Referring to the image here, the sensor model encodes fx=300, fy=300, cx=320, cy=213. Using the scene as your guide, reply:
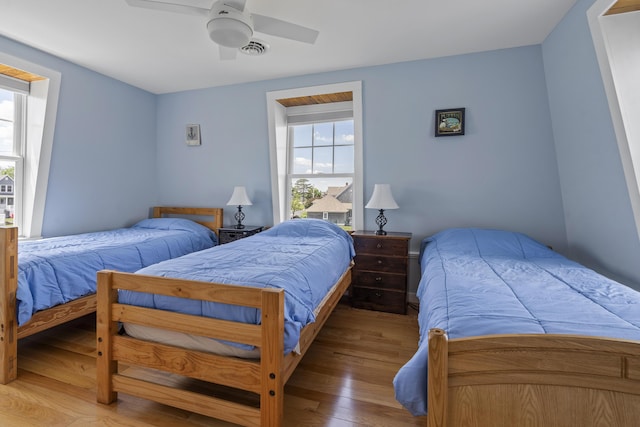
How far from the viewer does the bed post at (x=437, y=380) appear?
91 centimetres

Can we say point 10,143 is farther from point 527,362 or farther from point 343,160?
point 527,362

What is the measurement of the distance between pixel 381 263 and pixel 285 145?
1864 mm

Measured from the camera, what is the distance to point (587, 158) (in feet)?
7.17

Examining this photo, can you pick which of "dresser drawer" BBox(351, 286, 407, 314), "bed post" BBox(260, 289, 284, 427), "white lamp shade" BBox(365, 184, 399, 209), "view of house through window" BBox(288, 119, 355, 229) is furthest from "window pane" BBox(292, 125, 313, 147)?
"bed post" BBox(260, 289, 284, 427)

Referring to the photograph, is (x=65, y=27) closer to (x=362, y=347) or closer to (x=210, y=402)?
(x=210, y=402)

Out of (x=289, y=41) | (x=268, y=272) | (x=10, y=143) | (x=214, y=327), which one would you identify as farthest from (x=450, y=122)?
(x=10, y=143)

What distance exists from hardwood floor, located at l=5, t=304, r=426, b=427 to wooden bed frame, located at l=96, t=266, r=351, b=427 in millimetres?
116

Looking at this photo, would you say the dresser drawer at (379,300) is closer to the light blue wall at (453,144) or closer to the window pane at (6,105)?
the light blue wall at (453,144)

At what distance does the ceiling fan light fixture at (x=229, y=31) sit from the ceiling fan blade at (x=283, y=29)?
0.09m

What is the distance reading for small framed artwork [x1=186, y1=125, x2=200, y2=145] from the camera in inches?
152

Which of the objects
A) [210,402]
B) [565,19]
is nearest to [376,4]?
[565,19]

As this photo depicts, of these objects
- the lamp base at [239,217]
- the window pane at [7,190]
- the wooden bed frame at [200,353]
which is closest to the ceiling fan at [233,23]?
the wooden bed frame at [200,353]

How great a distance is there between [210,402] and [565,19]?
11.2 feet

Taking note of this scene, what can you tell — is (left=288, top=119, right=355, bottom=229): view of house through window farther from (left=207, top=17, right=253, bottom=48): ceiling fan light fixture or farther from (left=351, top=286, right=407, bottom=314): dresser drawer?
(left=207, top=17, right=253, bottom=48): ceiling fan light fixture
